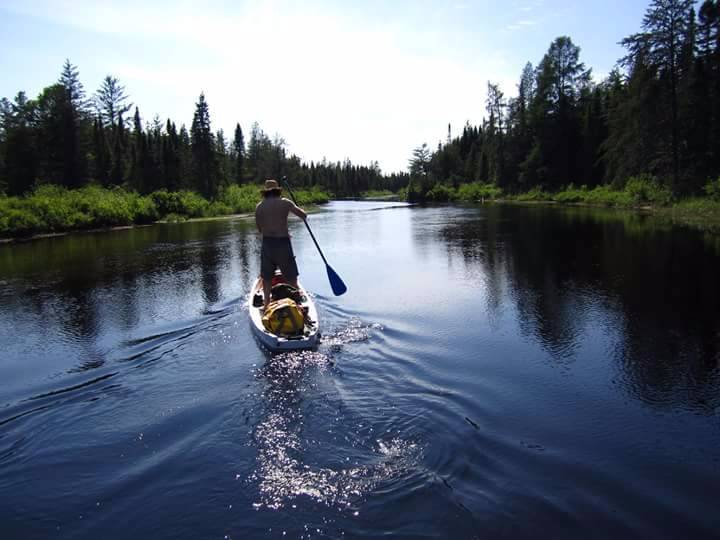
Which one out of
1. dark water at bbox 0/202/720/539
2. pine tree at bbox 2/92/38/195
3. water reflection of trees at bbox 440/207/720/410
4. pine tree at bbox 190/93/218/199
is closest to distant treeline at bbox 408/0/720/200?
water reflection of trees at bbox 440/207/720/410

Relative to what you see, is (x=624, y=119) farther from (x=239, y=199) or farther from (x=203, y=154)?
(x=203, y=154)

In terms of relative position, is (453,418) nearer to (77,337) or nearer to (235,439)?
(235,439)

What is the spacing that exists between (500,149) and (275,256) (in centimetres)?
6752

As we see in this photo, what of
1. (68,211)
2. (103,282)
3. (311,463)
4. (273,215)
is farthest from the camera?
(68,211)

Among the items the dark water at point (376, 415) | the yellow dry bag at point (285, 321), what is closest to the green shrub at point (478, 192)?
the dark water at point (376, 415)

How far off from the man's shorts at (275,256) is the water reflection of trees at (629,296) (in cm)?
490

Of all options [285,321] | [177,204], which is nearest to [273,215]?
[285,321]

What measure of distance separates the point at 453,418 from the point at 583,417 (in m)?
1.66

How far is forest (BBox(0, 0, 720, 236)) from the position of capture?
35.0 meters

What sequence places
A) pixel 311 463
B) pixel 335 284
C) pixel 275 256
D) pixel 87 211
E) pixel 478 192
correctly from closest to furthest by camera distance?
pixel 311 463
pixel 275 256
pixel 335 284
pixel 87 211
pixel 478 192

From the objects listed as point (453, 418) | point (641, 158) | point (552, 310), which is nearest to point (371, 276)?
point (552, 310)

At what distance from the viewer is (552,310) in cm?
1152

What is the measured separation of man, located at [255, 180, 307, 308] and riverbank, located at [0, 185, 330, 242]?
25.7m

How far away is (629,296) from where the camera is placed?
12430 millimetres
